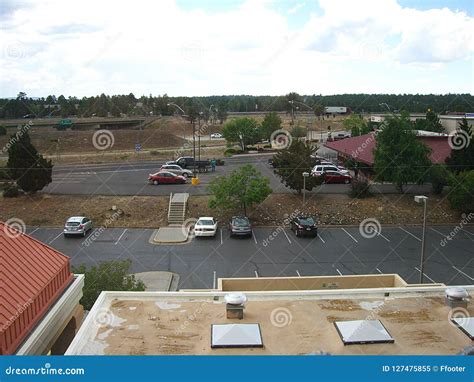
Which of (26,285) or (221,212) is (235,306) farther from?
(221,212)

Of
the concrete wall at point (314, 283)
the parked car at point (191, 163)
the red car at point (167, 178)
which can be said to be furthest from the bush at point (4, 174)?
the concrete wall at point (314, 283)

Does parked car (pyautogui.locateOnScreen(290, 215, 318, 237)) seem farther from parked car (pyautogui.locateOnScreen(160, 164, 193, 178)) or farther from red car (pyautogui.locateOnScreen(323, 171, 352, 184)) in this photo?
parked car (pyautogui.locateOnScreen(160, 164, 193, 178))

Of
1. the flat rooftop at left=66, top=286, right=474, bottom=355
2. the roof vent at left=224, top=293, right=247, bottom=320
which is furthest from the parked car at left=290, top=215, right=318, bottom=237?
the roof vent at left=224, top=293, right=247, bottom=320

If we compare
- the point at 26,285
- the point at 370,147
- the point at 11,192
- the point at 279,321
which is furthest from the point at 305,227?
the point at 11,192

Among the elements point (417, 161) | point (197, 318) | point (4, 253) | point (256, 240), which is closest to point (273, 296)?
point (197, 318)

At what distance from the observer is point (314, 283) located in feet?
28.8

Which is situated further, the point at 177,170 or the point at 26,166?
the point at 177,170

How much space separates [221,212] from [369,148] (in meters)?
9.76

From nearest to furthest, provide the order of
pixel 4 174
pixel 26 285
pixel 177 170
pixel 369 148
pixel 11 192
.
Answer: pixel 26 285 → pixel 11 192 → pixel 4 174 → pixel 177 170 → pixel 369 148

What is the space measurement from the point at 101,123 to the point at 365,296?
46.1 m

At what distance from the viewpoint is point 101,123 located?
164ft

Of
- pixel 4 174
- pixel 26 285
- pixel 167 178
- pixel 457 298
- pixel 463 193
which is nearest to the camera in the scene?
pixel 26 285

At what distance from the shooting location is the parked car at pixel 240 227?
15.9 meters

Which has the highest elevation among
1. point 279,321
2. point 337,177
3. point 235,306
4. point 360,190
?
point 235,306
